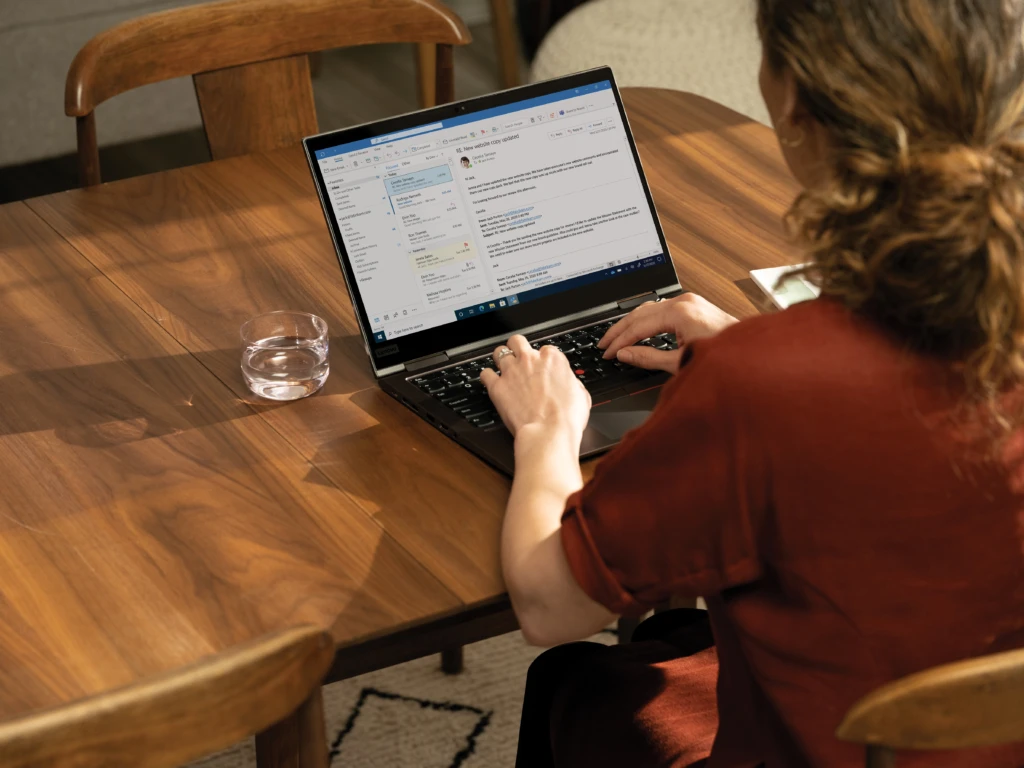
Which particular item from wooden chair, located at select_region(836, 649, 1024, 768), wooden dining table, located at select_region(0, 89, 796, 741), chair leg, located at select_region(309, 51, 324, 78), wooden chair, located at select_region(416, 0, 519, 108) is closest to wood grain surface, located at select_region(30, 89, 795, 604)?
wooden dining table, located at select_region(0, 89, 796, 741)

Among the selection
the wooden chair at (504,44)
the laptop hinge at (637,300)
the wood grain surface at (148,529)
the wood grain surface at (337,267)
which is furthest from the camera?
the wooden chair at (504,44)

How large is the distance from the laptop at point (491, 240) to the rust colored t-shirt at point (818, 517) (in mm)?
300

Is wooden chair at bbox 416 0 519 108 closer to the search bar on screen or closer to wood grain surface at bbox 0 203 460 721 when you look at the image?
the search bar on screen

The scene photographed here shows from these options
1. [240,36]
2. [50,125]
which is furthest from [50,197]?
[50,125]

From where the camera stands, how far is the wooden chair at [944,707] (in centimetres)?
87

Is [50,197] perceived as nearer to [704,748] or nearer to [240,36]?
[240,36]

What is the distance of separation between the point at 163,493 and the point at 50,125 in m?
2.28

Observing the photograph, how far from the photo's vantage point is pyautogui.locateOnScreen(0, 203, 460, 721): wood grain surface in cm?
105

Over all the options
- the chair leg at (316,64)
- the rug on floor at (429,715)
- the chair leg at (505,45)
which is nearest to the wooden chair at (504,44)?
the chair leg at (505,45)

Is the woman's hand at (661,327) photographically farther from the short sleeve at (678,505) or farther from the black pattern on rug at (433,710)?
the black pattern on rug at (433,710)

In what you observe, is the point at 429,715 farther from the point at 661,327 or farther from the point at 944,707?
the point at 944,707

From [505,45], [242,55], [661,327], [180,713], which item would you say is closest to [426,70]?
[505,45]

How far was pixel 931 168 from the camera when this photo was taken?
0.90 metres

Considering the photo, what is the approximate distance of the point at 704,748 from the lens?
1264 millimetres
